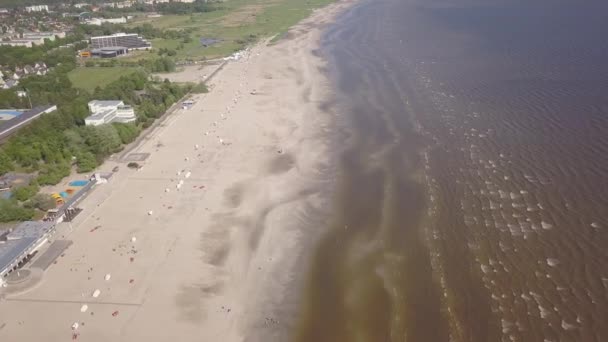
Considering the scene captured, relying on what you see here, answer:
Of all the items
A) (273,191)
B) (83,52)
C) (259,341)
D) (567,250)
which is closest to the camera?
(259,341)

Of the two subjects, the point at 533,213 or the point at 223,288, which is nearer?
the point at 223,288

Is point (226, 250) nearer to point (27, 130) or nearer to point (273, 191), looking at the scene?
point (273, 191)

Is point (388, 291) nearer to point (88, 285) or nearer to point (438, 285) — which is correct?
point (438, 285)

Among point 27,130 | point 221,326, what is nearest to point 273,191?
point 221,326

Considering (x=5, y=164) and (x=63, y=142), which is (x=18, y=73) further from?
(x=5, y=164)

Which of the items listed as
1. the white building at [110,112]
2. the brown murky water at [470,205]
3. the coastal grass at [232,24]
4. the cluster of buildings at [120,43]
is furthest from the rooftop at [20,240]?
the cluster of buildings at [120,43]

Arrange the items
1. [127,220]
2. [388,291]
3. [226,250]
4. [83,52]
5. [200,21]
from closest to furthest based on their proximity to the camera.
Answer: [388,291] < [226,250] < [127,220] < [83,52] < [200,21]

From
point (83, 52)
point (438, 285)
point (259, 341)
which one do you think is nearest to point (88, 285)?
point (259, 341)

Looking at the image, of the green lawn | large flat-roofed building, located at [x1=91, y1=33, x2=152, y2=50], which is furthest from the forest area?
large flat-roofed building, located at [x1=91, y1=33, x2=152, y2=50]

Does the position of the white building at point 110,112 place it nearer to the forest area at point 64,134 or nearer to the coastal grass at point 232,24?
the forest area at point 64,134
